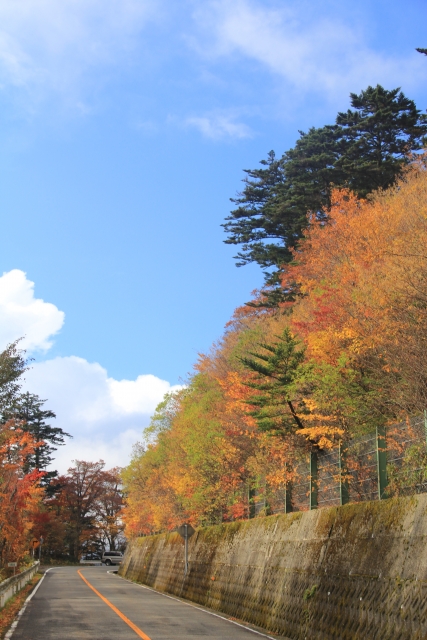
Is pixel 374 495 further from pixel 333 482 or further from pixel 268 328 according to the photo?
pixel 268 328

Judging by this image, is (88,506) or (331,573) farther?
(88,506)

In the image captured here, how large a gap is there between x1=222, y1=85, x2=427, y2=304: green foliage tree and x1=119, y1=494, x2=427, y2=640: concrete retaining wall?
2536 cm

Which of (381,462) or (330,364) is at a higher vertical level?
(330,364)

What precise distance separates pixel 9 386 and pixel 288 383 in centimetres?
886

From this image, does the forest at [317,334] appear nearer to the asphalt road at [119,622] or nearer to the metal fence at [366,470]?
the metal fence at [366,470]

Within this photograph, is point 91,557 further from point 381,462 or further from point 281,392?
point 381,462

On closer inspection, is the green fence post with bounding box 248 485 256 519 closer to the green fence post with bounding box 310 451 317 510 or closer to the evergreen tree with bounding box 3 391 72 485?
the green fence post with bounding box 310 451 317 510

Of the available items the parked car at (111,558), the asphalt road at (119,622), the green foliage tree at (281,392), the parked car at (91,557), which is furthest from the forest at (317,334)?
the parked car at (91,557)

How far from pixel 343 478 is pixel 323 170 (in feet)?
101

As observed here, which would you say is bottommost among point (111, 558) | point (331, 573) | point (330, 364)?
point (111, 558)

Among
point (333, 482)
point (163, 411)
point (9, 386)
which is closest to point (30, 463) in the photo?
point (163, 411)

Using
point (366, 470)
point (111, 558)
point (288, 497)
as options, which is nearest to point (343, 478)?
point (366, 470)

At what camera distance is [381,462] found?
1411 centimetres

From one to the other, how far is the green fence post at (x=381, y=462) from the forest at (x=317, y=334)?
0.25 metres
